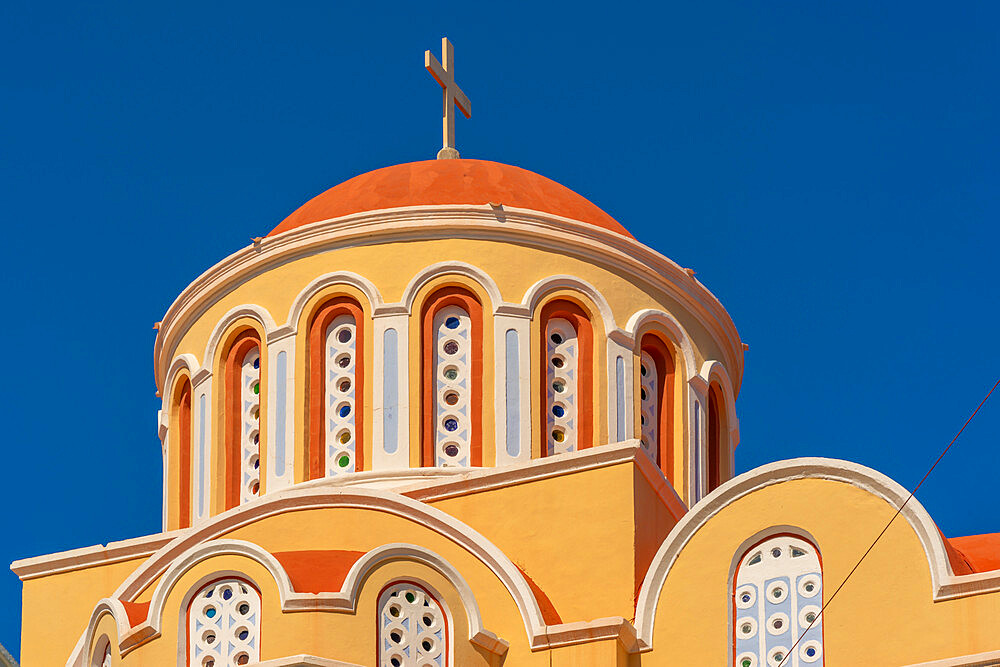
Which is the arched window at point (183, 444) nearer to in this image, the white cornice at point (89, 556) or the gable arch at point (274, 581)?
the white cornice at point (89, 556)

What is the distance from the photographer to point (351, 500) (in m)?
23.9

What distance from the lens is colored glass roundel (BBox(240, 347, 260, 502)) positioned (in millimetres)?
26438

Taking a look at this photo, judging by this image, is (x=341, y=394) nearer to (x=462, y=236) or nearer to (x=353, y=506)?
(x=462, y=236)

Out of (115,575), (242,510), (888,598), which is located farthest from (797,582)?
(115,575)

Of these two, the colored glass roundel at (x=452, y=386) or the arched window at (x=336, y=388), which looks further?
the arched window at (x=336, y=388)

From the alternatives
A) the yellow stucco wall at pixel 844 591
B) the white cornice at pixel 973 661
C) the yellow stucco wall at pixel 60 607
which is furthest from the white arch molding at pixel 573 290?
the white cornice at pixel 973 661

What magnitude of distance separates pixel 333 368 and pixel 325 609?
4.45 meters

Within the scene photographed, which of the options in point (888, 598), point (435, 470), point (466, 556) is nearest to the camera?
point (888, 598)

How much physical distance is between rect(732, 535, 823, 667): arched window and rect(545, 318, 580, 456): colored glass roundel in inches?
139

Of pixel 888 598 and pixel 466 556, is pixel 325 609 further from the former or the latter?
pixel 888 598

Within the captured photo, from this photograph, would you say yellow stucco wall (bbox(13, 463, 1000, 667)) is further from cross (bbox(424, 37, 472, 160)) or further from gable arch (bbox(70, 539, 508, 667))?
cross (bbox(424, 37, 472, 160))

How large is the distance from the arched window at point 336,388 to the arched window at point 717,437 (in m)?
3.81

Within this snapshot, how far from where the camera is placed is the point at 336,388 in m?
26.2

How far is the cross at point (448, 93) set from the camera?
29.7 m
